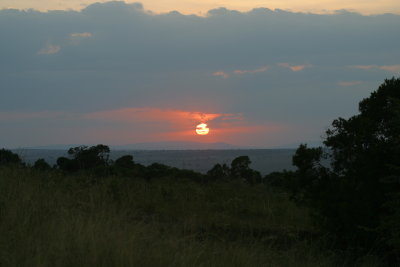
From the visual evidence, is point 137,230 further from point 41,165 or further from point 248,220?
point 41,165

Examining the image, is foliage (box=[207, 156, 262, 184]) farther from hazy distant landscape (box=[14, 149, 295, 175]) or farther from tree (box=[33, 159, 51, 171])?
tree (box=[33, 159, 51, 171])

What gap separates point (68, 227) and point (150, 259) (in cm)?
123

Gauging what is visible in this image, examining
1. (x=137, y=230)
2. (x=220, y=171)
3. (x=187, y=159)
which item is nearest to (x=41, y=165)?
(x=220, y=171)

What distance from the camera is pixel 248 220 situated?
33.5 feet

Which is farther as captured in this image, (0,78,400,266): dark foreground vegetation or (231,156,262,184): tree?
(231,156,262,184): tree

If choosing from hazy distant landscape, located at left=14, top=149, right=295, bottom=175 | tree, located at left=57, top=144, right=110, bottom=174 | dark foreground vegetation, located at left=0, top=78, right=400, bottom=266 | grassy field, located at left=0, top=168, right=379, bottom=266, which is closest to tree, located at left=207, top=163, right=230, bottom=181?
hazy distant landscape, located at left=14, top=149, right=295, bottom=175

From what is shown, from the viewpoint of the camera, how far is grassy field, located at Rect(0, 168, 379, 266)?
5348 millimetres

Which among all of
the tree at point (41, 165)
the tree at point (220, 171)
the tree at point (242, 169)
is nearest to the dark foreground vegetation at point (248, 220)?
the tree at point (41, 165)

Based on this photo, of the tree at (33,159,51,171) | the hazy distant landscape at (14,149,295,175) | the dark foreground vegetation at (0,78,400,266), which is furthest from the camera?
the hazy distant landscape at (14,149,295,175)

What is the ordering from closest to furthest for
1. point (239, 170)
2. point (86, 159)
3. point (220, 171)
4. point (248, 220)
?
point (248, 220), point (86, 159), point (220, 171), point (239, 170)

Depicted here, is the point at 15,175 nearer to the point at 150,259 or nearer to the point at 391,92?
the point at 150,259

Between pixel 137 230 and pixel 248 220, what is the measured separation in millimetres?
4175

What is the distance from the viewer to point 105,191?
1016 cm

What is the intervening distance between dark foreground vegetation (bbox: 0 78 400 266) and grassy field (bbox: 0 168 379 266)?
0.02 m
